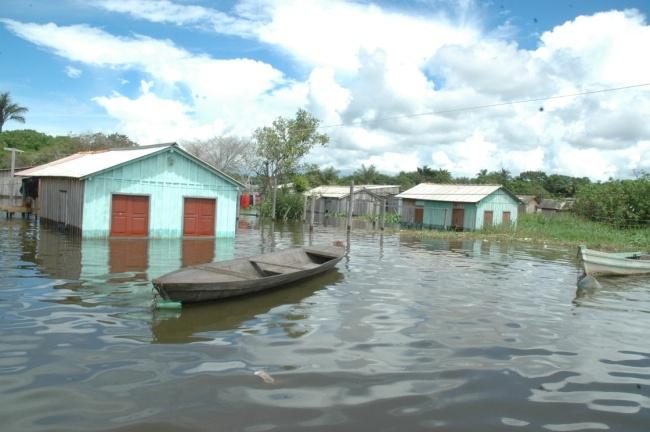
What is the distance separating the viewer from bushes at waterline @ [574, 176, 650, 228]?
34.6 metres

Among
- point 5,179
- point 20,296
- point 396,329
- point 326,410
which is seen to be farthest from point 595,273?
point 5,179

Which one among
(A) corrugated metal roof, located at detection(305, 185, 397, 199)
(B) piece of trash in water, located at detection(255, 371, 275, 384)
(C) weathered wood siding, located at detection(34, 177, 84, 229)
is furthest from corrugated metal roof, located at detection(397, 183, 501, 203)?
(B) piece of trash in water, located at detection(255, 371, 275, 384)

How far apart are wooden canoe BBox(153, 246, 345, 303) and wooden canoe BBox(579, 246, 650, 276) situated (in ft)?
26.6

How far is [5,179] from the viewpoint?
40.8 metres

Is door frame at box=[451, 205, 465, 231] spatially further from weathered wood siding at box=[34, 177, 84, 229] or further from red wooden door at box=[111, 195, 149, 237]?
weathered wood siding at box=[34, 177, 84, 229]

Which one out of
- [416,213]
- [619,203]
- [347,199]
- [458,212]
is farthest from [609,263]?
[347,199]

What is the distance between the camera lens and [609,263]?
55.8 ft

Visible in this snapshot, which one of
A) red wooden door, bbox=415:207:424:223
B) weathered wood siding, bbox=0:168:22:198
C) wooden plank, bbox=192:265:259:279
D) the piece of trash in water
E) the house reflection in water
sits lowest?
the piece of trash in water

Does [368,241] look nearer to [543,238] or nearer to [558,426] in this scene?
[543,238]

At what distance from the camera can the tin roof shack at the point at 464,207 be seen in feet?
117

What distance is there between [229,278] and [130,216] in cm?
1168

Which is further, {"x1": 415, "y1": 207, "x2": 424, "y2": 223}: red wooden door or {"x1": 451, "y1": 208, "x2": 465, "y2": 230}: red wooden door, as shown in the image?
{"x1": 415, "y1": 207, "x2": 424, "y2": 223}: red wooden door

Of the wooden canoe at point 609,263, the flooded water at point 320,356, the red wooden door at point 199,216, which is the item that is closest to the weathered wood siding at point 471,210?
the wooden canoe at point 609,263

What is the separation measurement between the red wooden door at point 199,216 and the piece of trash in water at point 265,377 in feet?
53.4
